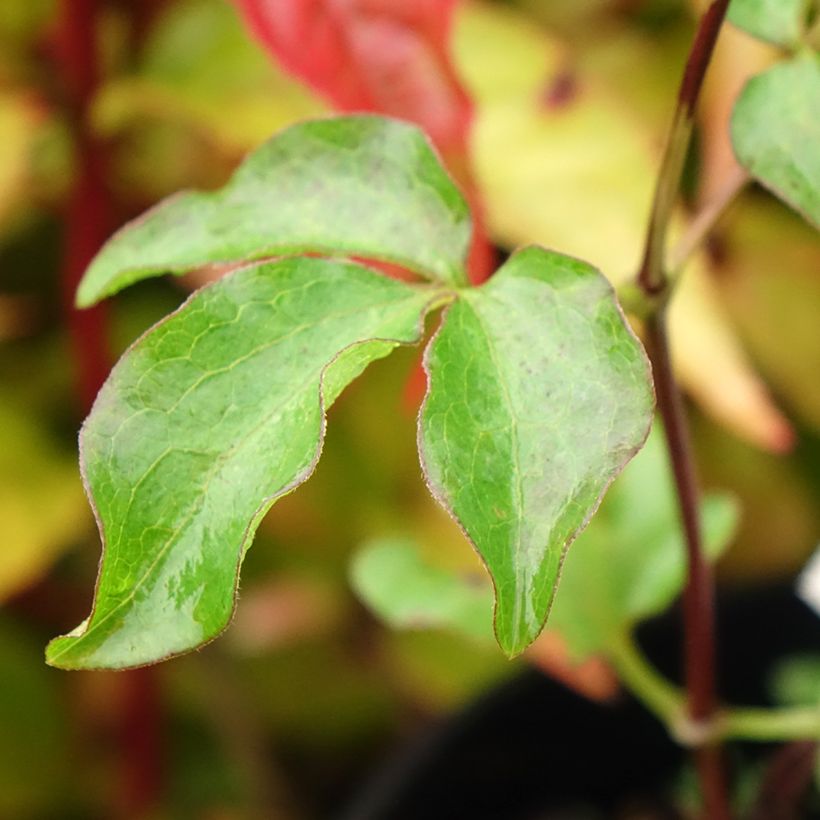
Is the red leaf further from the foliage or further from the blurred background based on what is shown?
the foliage

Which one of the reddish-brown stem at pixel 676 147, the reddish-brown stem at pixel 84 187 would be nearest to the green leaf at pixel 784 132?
the reddish-brown stem at pixel 676 147

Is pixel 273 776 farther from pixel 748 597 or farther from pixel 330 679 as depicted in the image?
pixel 748 597

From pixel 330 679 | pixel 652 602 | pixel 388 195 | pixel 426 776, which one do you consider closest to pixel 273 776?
pixel 330 679

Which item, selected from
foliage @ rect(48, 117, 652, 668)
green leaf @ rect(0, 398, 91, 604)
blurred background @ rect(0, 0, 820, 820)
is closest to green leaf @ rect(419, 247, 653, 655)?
foliage @ rect(48, 117, 652, 668)

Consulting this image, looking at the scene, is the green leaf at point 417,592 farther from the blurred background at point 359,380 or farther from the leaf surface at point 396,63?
the leaf surface at point 396,63

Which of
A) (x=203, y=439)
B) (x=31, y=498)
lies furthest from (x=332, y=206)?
(x=31, y=498)

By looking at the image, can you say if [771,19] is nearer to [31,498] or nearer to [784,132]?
[784,132]
